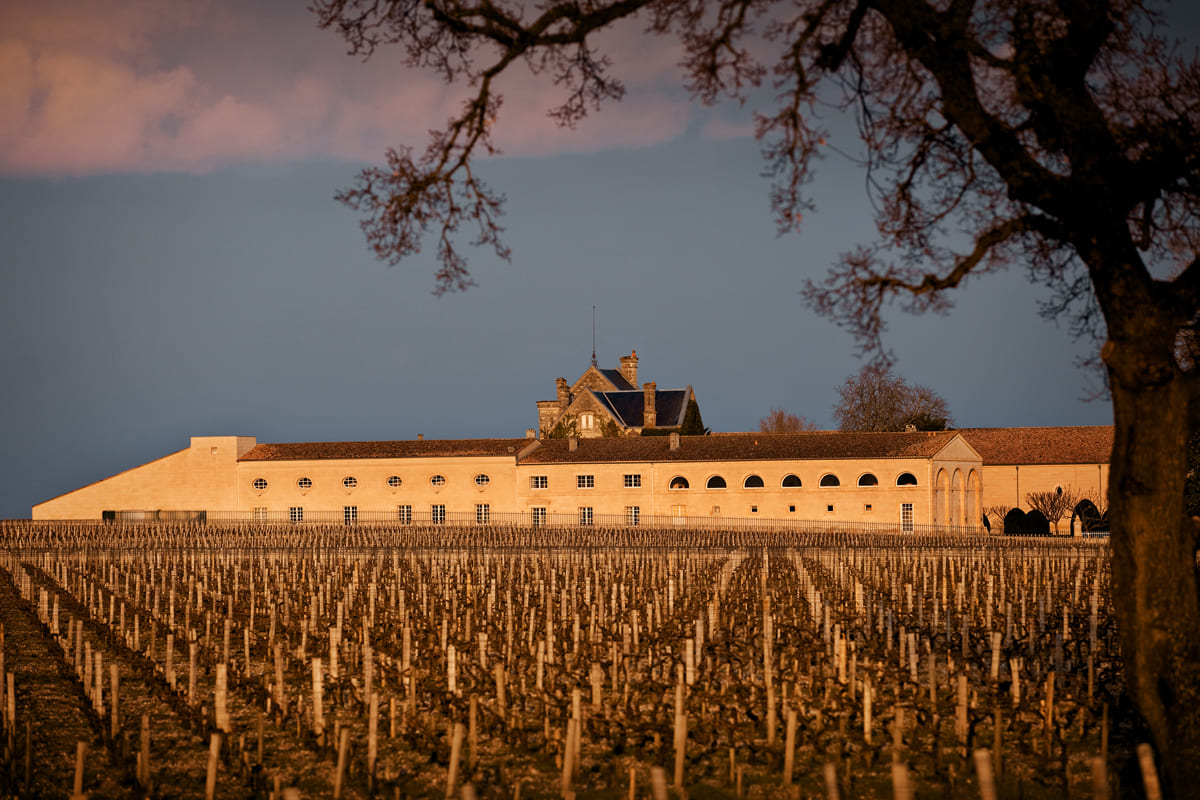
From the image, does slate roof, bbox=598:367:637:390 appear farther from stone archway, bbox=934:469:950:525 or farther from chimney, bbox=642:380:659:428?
stone archway, bbox=934:469:950:525

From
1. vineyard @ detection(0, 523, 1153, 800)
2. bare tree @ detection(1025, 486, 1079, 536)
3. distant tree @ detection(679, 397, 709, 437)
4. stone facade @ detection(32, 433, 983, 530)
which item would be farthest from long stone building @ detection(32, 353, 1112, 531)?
vineyard @ detection(0, 523, 1153, 800)

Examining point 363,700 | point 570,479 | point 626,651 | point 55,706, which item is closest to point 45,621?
point 55,706

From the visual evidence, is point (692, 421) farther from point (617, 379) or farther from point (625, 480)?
point (625, 480)

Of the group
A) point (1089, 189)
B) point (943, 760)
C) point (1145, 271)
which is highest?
point (1089, 189)

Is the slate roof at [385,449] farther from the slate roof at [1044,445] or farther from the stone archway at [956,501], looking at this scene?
the slate roof at [1044,445]

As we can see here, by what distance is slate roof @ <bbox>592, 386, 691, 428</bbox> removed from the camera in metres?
75.8

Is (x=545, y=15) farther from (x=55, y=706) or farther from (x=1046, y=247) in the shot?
(x=55, y=706)

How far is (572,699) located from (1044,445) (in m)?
53.2

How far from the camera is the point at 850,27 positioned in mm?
7312

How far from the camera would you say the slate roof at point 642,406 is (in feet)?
249

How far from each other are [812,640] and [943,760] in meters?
5.22

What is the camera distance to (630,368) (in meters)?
85.6

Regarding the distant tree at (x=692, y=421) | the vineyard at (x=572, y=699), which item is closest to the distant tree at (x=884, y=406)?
the distant tree at (x=692, y=421)

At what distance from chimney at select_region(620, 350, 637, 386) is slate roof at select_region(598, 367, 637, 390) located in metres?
0.44
